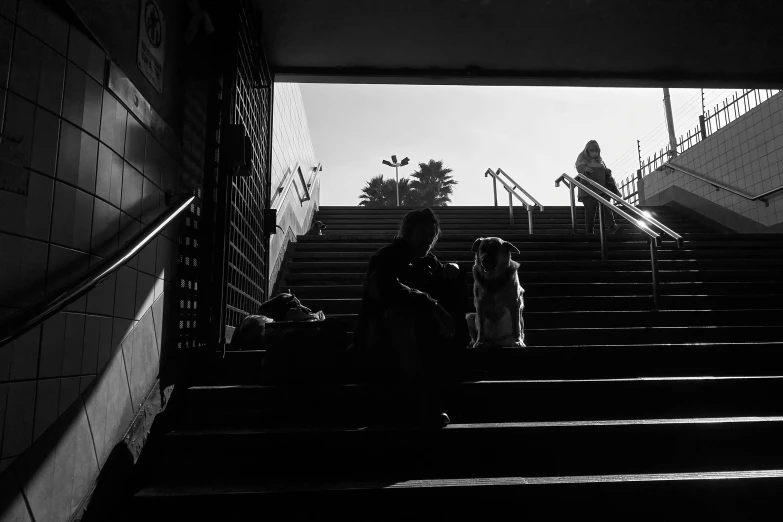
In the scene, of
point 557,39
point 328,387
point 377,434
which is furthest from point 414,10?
point 377,434

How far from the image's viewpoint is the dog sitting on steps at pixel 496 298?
3.41 m

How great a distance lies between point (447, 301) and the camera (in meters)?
2.71

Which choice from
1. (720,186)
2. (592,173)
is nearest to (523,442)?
(592,173)

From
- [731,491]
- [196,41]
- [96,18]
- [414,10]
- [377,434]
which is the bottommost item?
[731,491]

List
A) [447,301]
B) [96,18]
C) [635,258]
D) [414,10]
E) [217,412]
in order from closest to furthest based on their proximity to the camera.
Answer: [96,18] < [217,412] < [447,301] < [414,10] < [635,258]

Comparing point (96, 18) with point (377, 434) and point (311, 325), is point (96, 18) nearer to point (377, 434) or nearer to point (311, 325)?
point (311, 325)

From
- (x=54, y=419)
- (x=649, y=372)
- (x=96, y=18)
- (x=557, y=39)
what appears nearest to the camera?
(x=54, y=419)

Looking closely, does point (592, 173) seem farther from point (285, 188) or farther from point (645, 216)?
point (285, 188)

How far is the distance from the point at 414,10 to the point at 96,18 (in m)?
2.84

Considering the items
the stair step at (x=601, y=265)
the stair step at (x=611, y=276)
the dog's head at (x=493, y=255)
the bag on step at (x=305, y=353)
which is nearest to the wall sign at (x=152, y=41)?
the bag on step at (x=305, y=353)

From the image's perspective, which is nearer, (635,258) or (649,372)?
(649,372)

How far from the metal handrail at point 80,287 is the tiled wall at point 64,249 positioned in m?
0.09

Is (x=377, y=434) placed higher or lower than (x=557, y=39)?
lower

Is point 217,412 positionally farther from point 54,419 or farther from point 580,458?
point 580,458
